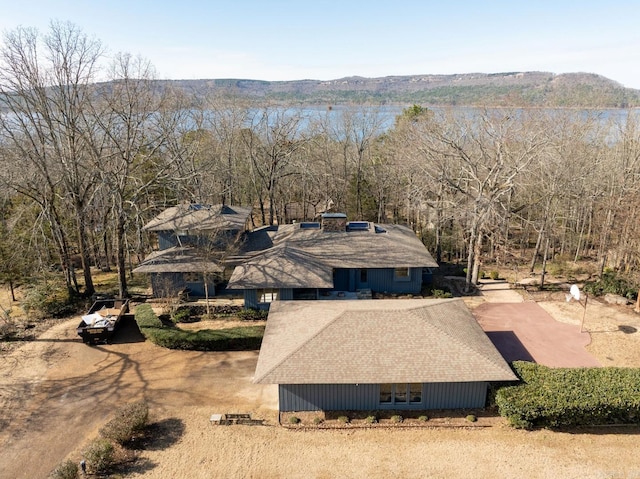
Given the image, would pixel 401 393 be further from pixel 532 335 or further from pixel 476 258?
pixel 476 258

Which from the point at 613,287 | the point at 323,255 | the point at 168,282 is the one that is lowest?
the point at 613,287

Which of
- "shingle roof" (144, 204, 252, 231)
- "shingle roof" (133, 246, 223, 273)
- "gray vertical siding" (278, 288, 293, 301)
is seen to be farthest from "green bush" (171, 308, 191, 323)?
"shingle roof" (144, 204, 252, 231)

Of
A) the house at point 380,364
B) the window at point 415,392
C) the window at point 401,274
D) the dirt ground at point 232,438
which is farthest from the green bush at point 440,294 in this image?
the window at point 415,392

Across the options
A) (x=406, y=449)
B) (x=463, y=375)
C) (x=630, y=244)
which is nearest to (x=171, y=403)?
(x=406, y=449)

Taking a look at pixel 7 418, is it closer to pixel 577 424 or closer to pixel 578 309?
pixel 577 424

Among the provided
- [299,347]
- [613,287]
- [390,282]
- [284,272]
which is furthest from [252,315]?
[613,287]

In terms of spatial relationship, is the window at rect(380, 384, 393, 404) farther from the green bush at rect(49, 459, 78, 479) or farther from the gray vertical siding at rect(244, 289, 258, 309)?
the green bush at rect(49, 459, 78, 479)

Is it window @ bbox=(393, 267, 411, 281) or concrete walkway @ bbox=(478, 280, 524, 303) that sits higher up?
window @ bbox=(393, 267, 411, 281)
